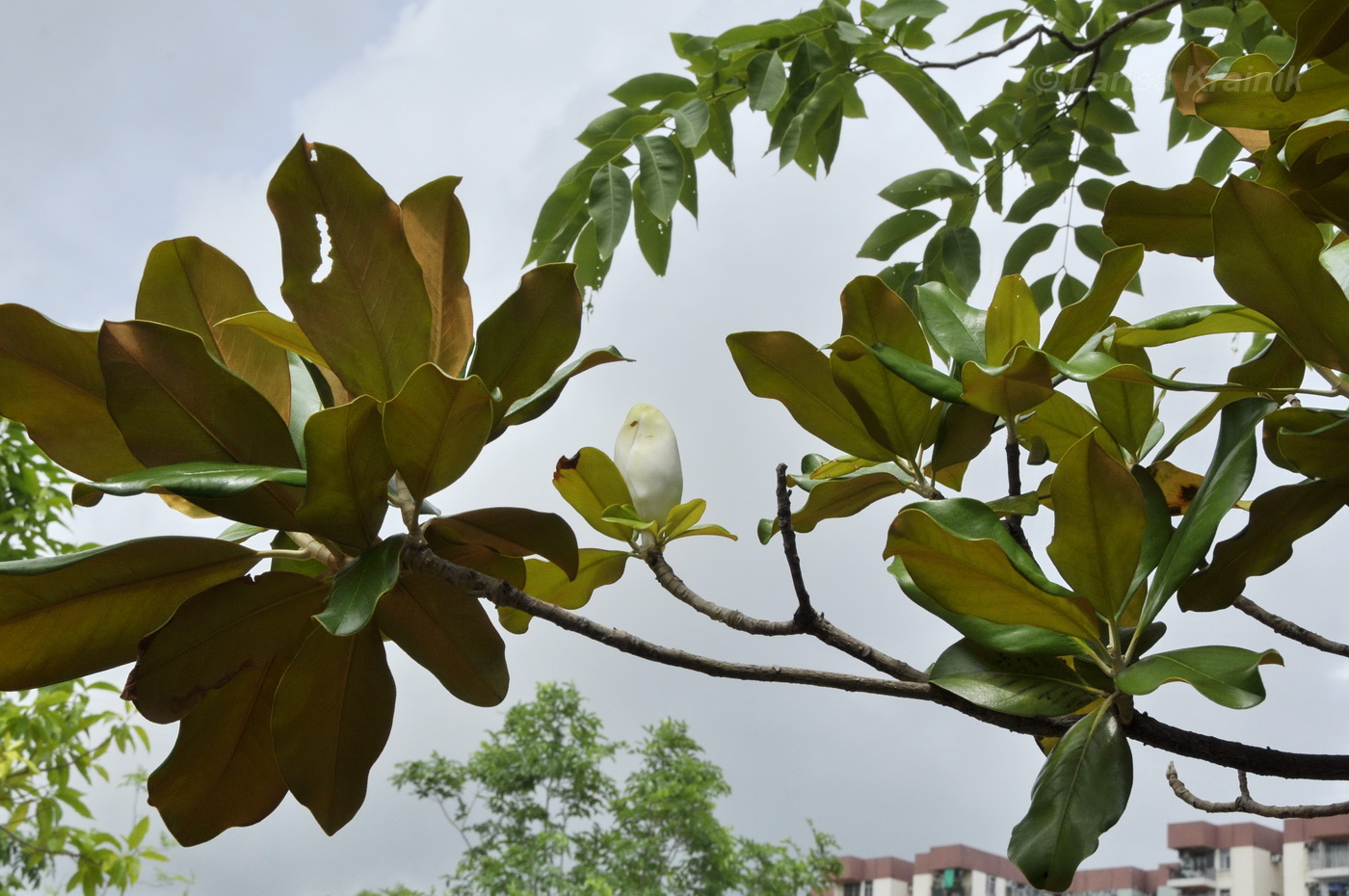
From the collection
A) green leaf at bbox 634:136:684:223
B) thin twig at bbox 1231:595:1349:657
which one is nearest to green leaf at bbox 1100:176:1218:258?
thin twig at bbox 1231:595:1349:657

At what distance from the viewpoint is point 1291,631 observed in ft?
1.82

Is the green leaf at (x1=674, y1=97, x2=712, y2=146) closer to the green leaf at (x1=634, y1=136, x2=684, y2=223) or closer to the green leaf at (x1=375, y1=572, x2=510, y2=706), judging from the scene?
the green leaf at (x1=634, y1=136, x2=684, y2=223)

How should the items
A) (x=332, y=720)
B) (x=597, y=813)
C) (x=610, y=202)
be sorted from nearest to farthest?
(x=332, y=720)
(x=610, y=202)
(x=597, y=813)

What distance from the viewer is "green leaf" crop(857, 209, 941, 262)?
109 centimetres

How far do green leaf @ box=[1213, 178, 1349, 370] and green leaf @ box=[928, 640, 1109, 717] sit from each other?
14 centimetres

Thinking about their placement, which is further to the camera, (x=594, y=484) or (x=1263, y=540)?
(x=594, y=484)

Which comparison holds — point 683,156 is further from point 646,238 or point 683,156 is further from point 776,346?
point 776,346

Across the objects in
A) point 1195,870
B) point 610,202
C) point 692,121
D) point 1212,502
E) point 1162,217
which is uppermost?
point 692,121

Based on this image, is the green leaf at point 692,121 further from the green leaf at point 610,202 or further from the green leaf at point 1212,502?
the green leaf at point 1212,502

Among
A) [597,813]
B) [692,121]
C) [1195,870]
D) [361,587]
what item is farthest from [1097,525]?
[1195,870]

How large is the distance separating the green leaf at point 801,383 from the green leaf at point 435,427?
0.12 metres

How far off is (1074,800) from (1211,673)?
63 mm

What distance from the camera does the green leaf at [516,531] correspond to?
1.23 feet

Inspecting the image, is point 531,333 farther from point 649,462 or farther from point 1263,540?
point 1263,540
